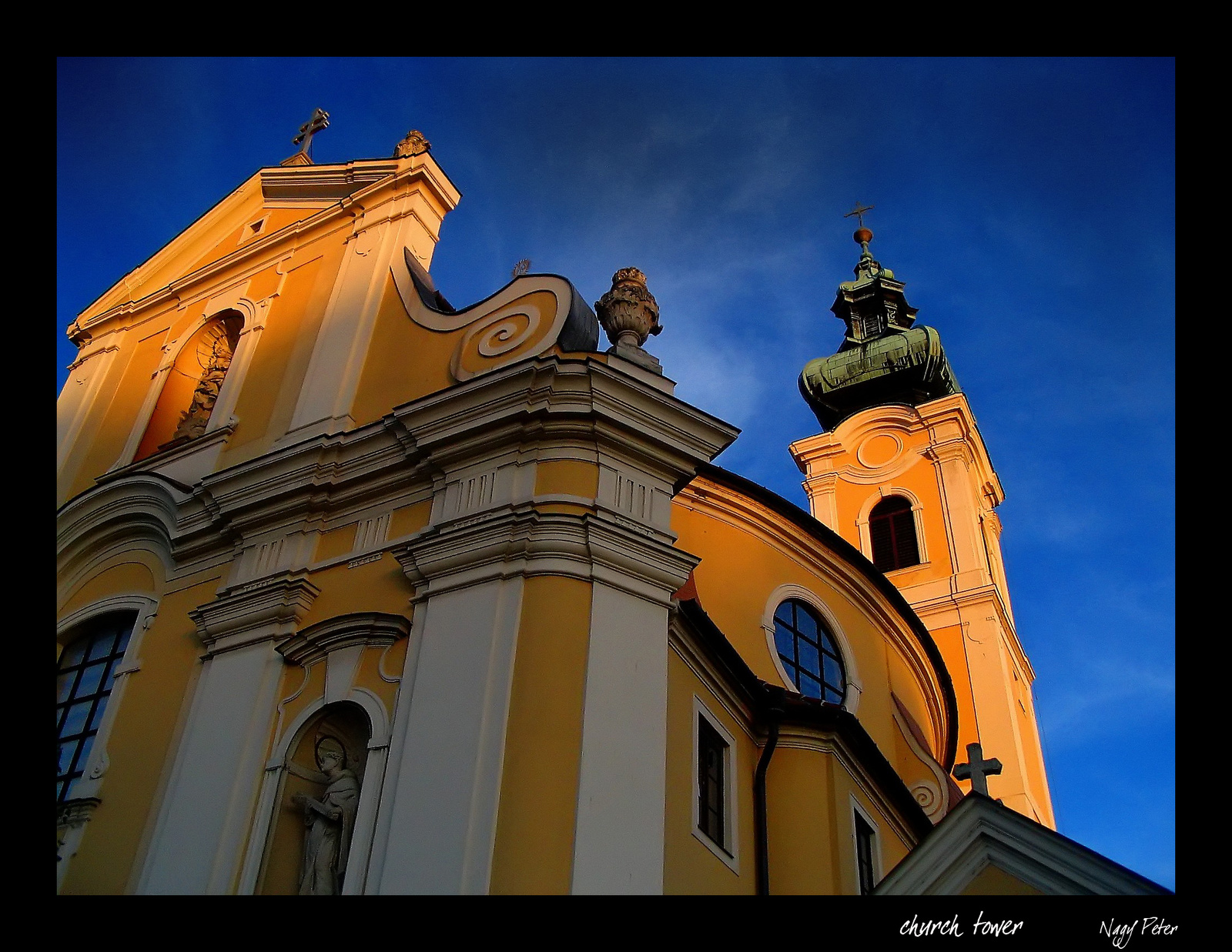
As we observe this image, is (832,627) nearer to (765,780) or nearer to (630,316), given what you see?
(765,780)

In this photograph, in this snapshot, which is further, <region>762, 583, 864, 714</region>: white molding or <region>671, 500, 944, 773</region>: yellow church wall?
<region>762, 583, 864, 714</region>: white molding

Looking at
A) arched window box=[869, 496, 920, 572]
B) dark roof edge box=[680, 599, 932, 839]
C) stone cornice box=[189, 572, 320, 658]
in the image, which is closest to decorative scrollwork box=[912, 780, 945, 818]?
dark roof edge box=[680, 599, 932, 839]

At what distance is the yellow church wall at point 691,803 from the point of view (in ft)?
28.2

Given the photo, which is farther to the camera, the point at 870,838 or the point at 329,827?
the point at 870,838

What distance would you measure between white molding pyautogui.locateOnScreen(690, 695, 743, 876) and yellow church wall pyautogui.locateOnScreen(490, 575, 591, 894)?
1.50 metres

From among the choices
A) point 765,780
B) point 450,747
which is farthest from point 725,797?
point 450,747

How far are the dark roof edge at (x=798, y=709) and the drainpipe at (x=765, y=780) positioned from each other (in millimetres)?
20

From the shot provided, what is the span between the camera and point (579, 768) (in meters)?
7.85

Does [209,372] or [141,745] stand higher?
[209,372]

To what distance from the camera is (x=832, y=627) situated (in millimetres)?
12844

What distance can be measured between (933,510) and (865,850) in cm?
1365

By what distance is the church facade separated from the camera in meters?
7.95

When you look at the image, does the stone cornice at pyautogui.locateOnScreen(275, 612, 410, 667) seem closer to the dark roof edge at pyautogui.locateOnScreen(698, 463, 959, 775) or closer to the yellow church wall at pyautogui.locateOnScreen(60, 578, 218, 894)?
the yellow church wall at pyautogui.locateOnScreen(60, 578, 218, 894)

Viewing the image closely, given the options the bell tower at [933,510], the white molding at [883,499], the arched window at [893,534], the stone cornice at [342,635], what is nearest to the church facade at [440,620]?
the stone cornice at [342,635]
